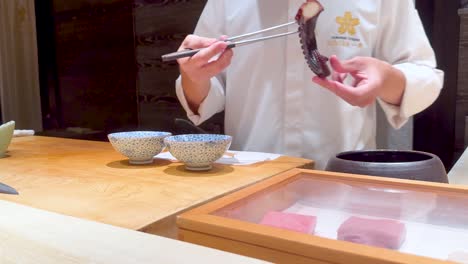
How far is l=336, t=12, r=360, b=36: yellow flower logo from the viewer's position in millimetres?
1445

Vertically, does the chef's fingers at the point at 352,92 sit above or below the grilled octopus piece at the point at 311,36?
below

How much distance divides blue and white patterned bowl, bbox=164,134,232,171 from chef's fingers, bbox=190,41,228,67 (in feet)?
0.86

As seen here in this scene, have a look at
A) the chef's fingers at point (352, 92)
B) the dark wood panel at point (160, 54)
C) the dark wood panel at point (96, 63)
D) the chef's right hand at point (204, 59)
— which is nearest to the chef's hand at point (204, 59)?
the chef's right hand at point (204, 59)

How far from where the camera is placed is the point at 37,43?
3943mm

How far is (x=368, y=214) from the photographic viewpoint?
0.62 meters

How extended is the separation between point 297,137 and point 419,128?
1.03 metres

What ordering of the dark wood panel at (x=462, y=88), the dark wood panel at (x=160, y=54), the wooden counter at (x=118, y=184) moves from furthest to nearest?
the dark wood panel at (x=160, y=54) < the dark wood panel at (x=462, y=88) < the wooden counter at (x=118, y=184)

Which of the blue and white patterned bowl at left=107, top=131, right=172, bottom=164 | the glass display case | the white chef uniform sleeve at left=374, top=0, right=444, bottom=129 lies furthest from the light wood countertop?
the white chef uniform sleeve at left=374, top=0, right=444, bottom=129

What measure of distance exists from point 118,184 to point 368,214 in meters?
0.51

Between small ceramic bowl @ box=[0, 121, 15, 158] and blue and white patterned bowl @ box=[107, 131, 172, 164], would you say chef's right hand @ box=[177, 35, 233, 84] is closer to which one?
blue and white patterned bowl @ box=[107, 131, 172, 164]

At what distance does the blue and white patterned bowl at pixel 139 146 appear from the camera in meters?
1.09

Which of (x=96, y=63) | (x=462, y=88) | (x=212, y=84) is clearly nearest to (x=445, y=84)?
(x=462, y=88)

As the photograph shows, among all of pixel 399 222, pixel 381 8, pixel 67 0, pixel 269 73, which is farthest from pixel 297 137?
pixel 67 0

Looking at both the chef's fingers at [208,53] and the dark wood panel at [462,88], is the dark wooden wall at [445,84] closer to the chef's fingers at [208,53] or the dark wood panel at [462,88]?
the dark wood panel at [462,88]
